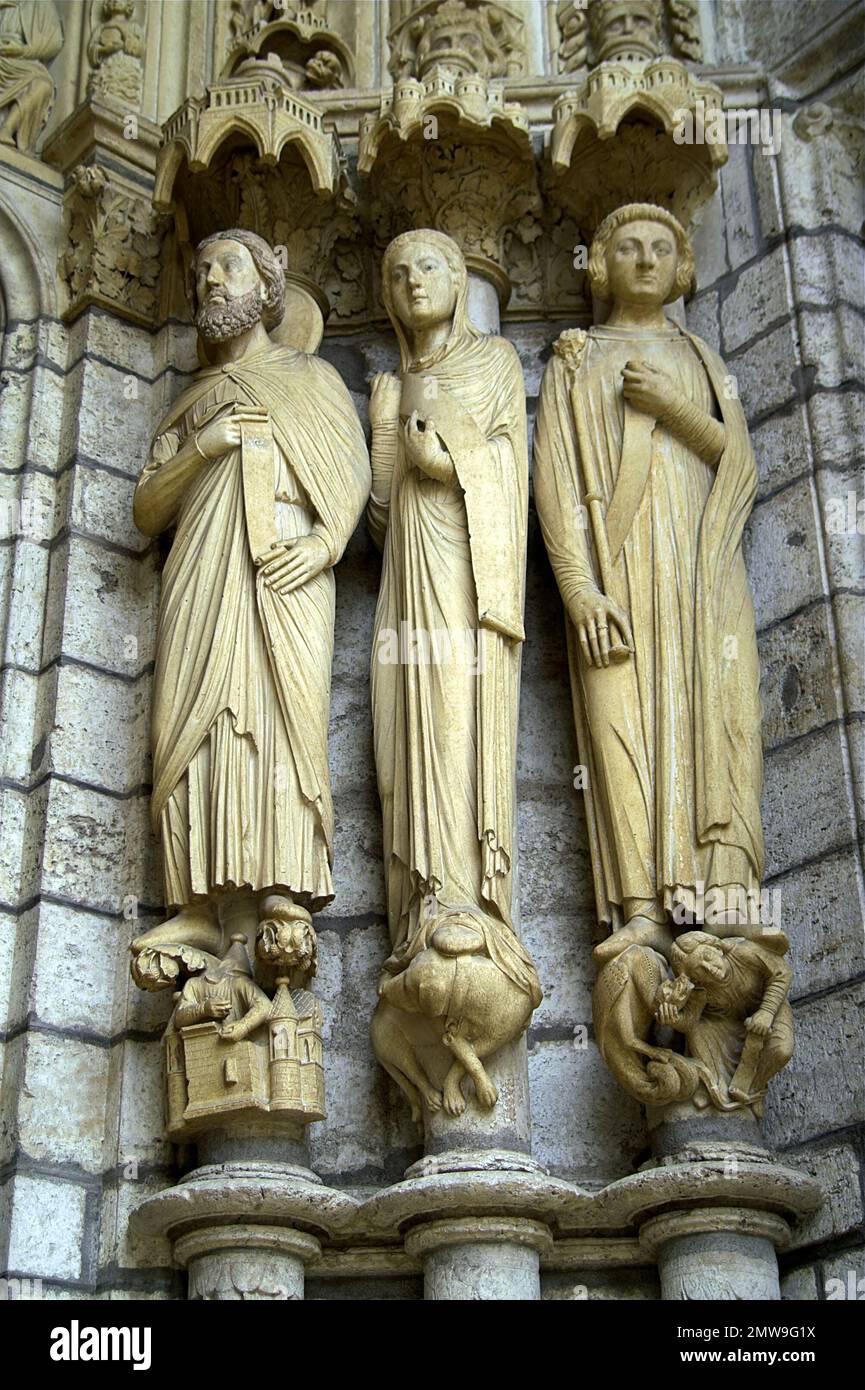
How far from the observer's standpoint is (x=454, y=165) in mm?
5445

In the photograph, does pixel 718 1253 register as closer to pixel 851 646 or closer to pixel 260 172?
pixel 851 646

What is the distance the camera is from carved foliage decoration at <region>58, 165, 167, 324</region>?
5.67 meters

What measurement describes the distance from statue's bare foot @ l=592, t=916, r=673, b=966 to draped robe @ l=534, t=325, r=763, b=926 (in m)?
0.06

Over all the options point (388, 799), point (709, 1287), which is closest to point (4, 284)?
point (388, 799)

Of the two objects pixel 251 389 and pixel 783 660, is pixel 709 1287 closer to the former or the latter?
pixel 783 660

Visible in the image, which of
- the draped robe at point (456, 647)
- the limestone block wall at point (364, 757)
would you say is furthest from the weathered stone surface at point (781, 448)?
the draped robe at point (456, 647)

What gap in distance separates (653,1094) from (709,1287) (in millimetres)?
439

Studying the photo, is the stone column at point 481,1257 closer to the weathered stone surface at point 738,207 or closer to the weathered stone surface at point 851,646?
the weathered stone surface at point 851,646

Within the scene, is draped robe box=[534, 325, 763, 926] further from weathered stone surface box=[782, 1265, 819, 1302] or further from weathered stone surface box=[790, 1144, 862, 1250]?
weathered stone surface box=[782, 1265, 819, 1302]

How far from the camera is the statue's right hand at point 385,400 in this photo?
518cm

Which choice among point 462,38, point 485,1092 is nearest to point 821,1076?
point 485,1092

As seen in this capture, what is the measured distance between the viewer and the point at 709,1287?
164 inches

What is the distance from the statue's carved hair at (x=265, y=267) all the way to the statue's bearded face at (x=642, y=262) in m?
0.93

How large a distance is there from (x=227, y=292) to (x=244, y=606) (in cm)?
98
